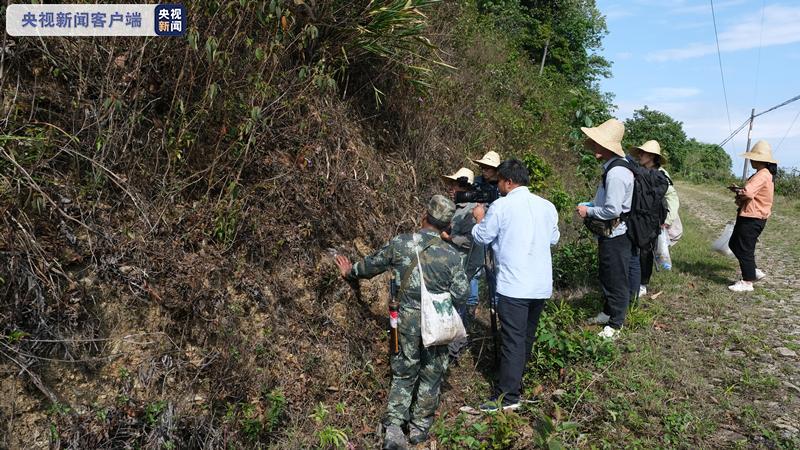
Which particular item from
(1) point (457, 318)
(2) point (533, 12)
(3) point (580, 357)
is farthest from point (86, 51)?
(2) point (533, 12)

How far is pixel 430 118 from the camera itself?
6914mm

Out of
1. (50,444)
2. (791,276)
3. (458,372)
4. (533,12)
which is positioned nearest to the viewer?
(50,444)

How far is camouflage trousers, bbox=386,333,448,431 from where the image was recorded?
3930 millimetres

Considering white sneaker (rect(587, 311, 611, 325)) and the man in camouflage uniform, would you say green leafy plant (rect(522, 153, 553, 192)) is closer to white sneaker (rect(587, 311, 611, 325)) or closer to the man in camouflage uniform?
white sneaker (rect(587, 311, 611, 325))

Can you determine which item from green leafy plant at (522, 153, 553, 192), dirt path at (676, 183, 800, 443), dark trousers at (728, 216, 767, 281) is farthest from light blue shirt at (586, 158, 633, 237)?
dark trousers at (728, 216, 767, 281)

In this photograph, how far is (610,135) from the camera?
5.11 meters

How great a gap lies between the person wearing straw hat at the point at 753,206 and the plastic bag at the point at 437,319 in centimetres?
476

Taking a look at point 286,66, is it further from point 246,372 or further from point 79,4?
point 246,372

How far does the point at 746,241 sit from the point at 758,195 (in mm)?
589

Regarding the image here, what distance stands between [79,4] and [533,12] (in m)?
18.4

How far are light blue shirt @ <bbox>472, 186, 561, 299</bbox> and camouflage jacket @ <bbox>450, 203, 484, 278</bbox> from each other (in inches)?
39.4

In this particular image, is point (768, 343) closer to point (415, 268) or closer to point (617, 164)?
point (617, 164)

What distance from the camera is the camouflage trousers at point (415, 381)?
3930 mm

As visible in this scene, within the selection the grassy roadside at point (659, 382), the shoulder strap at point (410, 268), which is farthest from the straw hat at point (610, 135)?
the shoulder strap at point (410, 268)
